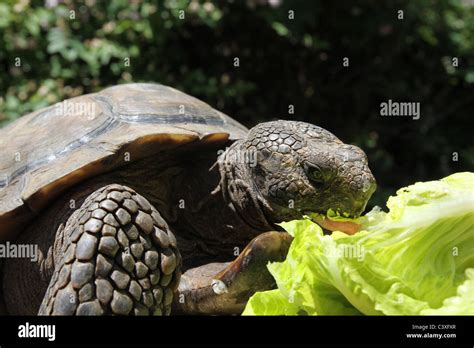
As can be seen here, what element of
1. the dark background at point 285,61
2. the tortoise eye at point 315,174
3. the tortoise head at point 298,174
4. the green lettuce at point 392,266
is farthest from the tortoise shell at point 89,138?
the dark background at point 285,61

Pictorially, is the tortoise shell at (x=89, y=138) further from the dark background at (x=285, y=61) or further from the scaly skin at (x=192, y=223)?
the dark background at (x=285, y=61)

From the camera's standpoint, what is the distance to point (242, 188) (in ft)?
7.48

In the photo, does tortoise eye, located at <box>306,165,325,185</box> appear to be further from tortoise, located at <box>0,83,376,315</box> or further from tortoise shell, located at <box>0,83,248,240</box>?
tortoise shell, located at <box>0,83,248,240</box>

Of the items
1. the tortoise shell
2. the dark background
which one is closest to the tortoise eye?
the tortoise shell

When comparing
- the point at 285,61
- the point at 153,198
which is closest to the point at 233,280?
the point at 153,198

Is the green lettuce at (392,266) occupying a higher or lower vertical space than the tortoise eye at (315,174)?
lower

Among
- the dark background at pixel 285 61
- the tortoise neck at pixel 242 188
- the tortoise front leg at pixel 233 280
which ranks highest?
the dark background at pixel 285 61

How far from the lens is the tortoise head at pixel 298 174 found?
2096mm

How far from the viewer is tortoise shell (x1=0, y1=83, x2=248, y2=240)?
2.11 m

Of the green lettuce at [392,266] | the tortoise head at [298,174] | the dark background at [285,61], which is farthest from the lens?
the dark background at [285,61]

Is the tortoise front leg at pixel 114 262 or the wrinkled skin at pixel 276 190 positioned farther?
the wrinkled skin at pixel 276 190

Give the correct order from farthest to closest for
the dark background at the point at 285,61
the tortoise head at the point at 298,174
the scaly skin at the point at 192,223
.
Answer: the dark background at the point at 285,61, the tortoise head at the point at 298,174, the scaly skin at the point at 192,223

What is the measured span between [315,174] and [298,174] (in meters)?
0.05

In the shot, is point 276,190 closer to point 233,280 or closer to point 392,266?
point 233,280
